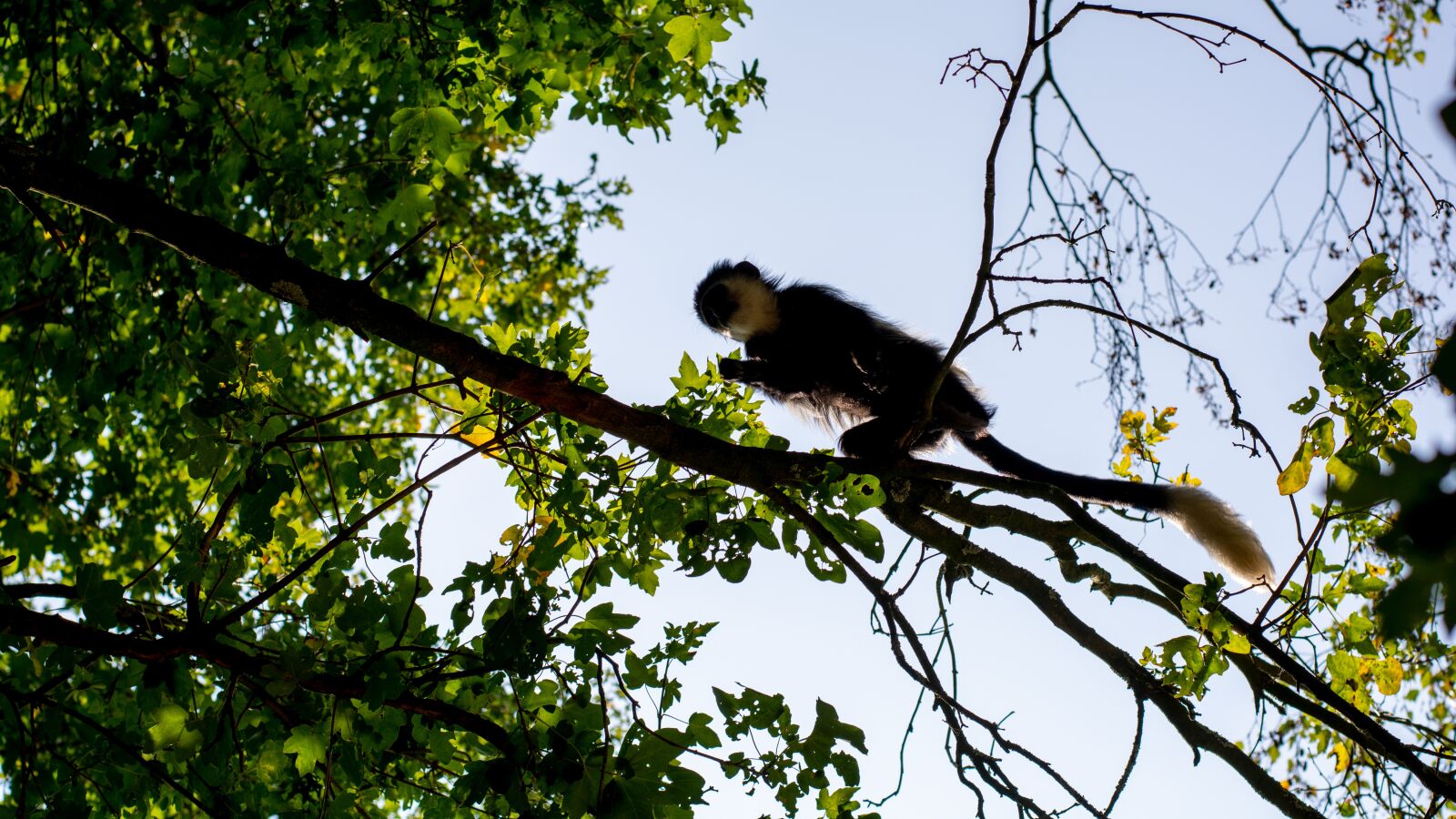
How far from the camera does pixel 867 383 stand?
4348mm

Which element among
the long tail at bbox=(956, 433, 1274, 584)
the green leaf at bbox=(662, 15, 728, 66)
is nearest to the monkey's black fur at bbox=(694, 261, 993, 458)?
the long tail at bbox=(956, 433, 1274, 584)

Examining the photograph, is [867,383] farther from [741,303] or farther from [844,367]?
[741,303]

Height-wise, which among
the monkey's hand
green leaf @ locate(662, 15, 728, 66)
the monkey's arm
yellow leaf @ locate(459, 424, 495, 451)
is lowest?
yellow leaf @ locate(459, 424, 495, 451)

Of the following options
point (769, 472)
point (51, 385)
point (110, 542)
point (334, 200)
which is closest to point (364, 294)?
point (769, 472)

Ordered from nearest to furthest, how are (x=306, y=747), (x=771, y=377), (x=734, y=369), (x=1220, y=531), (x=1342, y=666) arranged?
(x=306, y=747)
(x=1342, y=666)
(x=1220, y=531)
(x=734, y=369)
(x=771, y=377)

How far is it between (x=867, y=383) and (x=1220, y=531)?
1.55 meters

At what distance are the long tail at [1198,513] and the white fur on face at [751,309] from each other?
1713 millimetres

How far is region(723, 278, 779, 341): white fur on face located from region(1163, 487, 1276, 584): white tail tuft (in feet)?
6.67

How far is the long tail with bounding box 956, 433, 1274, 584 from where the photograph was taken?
11.7 ft

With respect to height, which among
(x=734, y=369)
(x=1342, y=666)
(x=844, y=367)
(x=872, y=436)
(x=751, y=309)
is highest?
(x=751, y=309)

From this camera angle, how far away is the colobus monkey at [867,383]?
11.8ft

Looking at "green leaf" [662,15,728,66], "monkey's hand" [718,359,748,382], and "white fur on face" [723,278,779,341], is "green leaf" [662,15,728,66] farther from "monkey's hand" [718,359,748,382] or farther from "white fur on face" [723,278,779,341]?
"white fur on face" [723,278,779,341]

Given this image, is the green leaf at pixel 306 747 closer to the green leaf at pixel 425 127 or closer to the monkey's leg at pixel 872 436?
the green leaf at pixel 425 127

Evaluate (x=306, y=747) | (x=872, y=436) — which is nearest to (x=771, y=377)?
(x=872, y=436)
